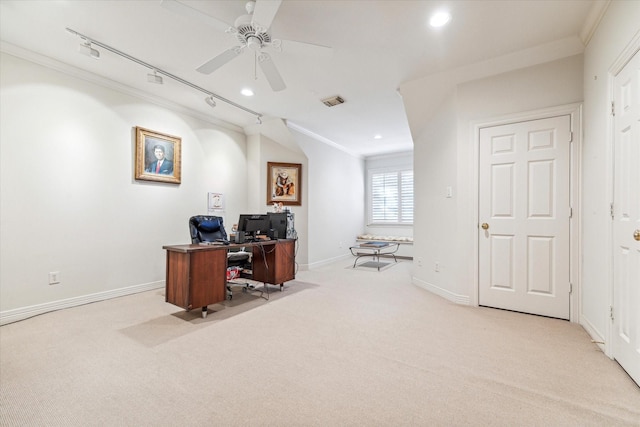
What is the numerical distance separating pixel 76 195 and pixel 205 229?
59.8 inches

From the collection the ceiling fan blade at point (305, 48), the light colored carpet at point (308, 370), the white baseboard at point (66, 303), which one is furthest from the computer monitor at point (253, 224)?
the ceiling fan blade at point (305, 48)

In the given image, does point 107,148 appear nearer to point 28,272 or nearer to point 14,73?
Answer: point 14,73

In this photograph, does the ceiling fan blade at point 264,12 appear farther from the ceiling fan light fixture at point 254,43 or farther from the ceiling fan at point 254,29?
the ceiling fan light fixture at point 254,43

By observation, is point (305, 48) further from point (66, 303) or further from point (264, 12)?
point (66, 303)

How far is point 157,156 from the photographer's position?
13.3 feet

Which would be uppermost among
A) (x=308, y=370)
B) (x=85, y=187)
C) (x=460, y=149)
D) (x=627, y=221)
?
(x=460, y=149)

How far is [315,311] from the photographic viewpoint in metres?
3.09

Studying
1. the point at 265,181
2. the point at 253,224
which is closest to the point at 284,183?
the point at 265,181

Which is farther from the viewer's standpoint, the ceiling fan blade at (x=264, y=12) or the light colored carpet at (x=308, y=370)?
the ceiling fan blade at (x=264, y=12)

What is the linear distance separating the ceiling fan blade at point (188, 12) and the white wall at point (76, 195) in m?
2.40

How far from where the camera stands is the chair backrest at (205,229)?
12.2 ft

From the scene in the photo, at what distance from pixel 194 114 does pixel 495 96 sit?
14.6 feet

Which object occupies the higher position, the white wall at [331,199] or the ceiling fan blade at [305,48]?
the ceiling fan blade at [305,48]

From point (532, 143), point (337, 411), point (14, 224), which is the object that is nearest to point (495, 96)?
point (532, 143)
